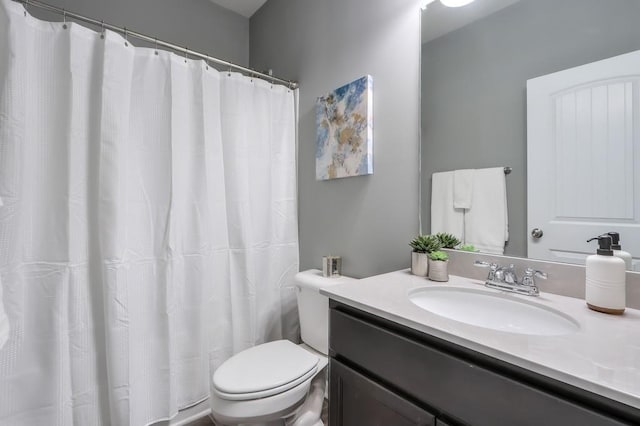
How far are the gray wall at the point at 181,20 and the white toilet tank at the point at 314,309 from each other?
189cm

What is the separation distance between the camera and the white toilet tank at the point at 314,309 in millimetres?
1423

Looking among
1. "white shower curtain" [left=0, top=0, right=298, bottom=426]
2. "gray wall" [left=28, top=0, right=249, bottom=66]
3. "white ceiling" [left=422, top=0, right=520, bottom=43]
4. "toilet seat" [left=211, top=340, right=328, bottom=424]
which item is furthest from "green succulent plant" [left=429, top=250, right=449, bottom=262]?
"gray wall" [left=28, top=0, right=249, bottom=66]

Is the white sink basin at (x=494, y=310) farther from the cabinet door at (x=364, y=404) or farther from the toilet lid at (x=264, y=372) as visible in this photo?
the toilet lid at (x=264, y=372)

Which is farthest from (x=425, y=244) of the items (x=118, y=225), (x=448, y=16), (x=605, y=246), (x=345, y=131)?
(x=118, y=225)

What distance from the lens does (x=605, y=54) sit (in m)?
0.83

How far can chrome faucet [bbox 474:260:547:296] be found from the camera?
0.90 metres

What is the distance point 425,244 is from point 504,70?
71 cm

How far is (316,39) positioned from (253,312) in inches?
67.5

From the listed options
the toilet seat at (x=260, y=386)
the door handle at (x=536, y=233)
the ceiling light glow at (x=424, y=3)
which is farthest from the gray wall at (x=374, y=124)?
the toilet seat at (x=260, y=386)

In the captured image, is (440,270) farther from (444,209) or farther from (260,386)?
(260,386)

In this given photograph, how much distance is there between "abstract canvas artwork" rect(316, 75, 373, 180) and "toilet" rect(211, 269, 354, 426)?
0.61m

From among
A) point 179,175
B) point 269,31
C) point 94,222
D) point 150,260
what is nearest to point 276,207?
point 179,175

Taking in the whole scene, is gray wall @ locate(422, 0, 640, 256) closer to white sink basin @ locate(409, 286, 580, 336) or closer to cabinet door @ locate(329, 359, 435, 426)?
white sink basin @ locate(409, 286, 580, 336)

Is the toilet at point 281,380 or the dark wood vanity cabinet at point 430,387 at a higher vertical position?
the dark wood vanity cabinet at point 430,387
